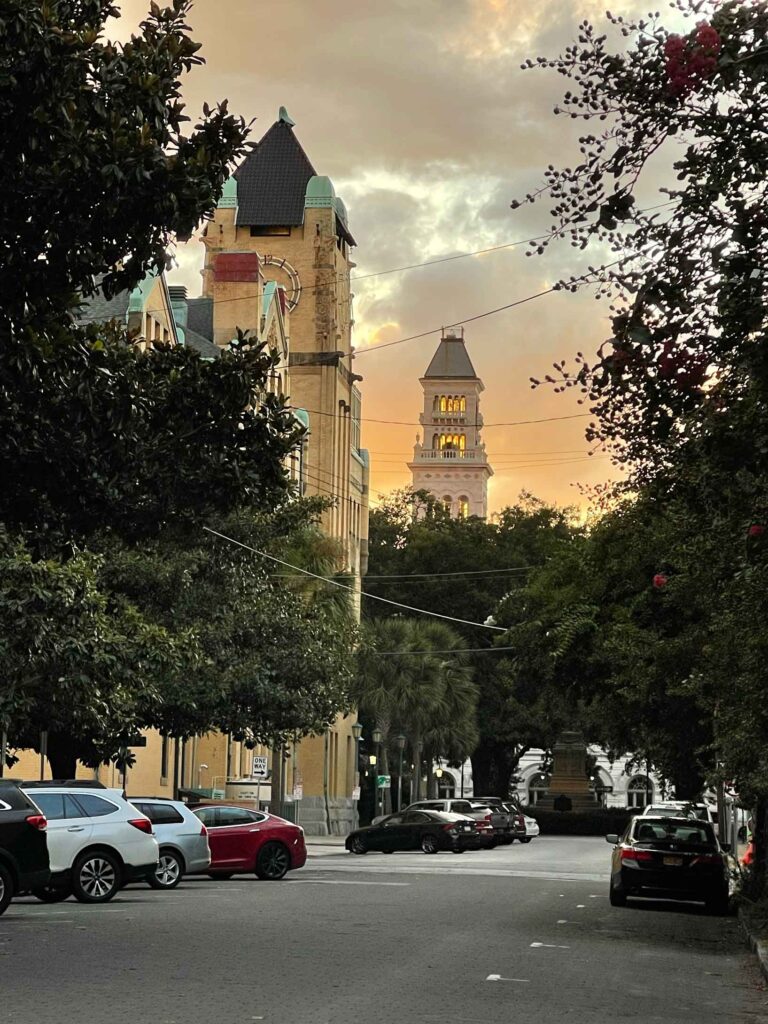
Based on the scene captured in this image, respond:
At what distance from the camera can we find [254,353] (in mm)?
17844

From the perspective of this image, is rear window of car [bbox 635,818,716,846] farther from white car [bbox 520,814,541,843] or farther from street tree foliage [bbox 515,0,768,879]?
white car [bbox 520,814,541,843]

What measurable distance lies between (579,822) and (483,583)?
43.2 ft

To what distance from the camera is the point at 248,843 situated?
103ft

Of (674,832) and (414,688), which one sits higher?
(414,688)

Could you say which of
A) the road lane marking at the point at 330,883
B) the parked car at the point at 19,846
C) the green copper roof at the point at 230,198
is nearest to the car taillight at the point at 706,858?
the road lane marking at the point at 330,883

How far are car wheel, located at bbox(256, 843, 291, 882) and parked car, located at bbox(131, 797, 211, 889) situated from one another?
3.26m

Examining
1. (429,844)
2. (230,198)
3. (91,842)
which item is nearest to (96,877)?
(91,842)

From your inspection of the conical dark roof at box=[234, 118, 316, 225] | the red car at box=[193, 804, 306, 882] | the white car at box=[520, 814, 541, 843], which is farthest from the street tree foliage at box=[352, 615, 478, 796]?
the red car at box=[193, 804, 306, 882]

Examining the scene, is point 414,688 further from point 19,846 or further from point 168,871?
point 19,846

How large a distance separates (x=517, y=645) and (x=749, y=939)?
34.7ft

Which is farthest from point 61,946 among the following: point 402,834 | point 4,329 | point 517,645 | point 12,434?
point 402,834

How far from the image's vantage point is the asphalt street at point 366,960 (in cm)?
1224

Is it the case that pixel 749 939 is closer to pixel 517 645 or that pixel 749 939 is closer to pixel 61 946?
pixel 61 946

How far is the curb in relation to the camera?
16172mm
